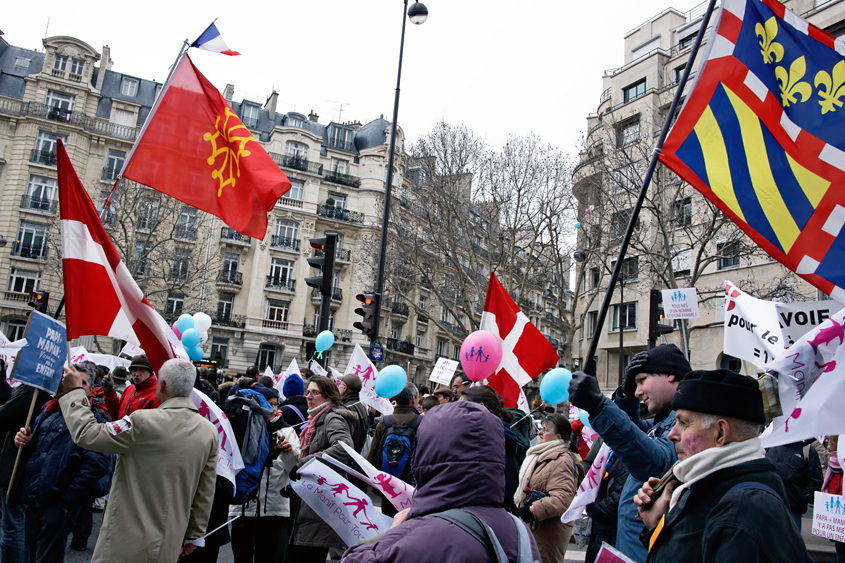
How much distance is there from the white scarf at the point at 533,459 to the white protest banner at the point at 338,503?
1750mm

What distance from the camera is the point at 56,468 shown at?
172 inches

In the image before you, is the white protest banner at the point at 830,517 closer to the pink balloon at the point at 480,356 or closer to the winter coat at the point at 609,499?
the winter coat at the point at 609,499

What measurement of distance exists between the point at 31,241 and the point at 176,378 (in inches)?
1483

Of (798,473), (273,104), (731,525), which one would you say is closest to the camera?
(731,525)

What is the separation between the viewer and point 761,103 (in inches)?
157

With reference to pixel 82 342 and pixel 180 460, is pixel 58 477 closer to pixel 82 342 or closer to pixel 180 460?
pixel 180 460

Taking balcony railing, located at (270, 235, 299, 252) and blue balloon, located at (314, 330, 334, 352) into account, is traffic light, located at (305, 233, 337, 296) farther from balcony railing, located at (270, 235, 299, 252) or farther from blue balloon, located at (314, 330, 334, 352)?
balcony railing, located at (270, 235, 299, 252)

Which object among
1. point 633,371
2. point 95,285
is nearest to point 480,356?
point 633,371

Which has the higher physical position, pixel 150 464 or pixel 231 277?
pixel 231 277

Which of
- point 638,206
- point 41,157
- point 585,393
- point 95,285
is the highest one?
point 41,157

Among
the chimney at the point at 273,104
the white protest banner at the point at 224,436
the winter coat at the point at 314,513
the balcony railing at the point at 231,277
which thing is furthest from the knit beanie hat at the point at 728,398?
the chimney at the point at 273,104

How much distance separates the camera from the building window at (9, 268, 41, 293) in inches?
1367

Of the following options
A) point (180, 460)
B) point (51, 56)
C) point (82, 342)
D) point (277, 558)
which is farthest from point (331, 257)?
point (51, 56)

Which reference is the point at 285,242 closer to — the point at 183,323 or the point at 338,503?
the point at 183,323
